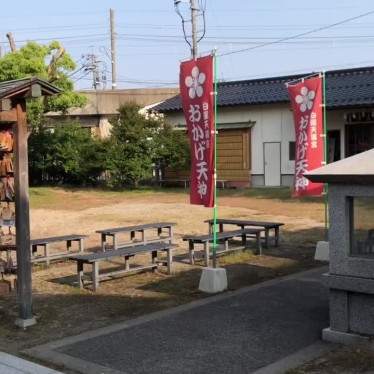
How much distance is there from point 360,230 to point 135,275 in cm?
435

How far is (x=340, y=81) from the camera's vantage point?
25094 mm

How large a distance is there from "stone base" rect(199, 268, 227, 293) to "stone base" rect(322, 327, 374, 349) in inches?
89.8

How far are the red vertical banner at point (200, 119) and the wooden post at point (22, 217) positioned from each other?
217 cm

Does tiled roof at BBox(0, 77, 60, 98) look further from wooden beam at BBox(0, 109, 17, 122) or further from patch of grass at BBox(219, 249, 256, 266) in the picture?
patch of grass at BBox(219, 249, 256, 266)

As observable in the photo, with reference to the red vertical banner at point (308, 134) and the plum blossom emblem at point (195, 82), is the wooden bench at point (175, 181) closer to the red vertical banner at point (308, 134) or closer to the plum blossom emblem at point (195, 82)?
the red vertical banner at point (308, 134)

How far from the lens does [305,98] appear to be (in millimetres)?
9414

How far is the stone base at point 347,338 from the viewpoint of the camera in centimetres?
474

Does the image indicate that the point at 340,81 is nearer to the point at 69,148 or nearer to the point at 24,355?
the point at 69,148

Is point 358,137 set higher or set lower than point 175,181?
higher

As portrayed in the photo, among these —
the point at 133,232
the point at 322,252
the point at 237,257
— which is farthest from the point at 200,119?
the point at 133,232

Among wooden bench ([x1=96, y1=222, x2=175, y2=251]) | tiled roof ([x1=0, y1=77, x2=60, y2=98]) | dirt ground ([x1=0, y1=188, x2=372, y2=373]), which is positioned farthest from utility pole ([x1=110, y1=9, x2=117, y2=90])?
tiled roof ([x1=0, y1=77, x2=60, y2=98])

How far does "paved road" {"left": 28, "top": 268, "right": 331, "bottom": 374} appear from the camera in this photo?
4.61 meters

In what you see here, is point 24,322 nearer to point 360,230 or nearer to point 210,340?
point 210,340

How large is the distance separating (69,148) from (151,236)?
1563cm
